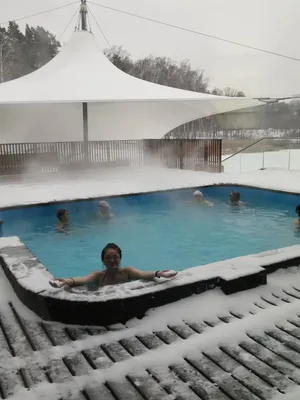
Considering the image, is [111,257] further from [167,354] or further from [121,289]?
[167,354]

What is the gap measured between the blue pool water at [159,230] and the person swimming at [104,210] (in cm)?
12

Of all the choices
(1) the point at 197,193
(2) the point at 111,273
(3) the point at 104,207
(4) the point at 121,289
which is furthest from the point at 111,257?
(1) the point at 197,193

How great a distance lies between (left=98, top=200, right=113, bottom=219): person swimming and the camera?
7.07 m

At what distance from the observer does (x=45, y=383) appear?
1.79 meters

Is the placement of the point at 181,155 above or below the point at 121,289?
above

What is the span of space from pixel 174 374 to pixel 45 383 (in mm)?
635

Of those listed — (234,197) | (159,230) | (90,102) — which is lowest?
(159,230)

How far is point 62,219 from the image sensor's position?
6.56m

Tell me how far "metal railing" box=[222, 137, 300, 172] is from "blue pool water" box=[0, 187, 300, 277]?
396cm

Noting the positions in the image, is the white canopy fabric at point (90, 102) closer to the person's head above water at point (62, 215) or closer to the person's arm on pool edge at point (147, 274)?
the person's head above water at point (62, 215)

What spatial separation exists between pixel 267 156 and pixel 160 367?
1166cm

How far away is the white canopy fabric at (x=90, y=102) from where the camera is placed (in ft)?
31.6

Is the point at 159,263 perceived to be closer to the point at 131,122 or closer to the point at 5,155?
the point at 5,155

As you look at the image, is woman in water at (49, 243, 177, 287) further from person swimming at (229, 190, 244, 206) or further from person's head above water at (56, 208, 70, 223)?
person swimming at (229, 190, 244, 206)
